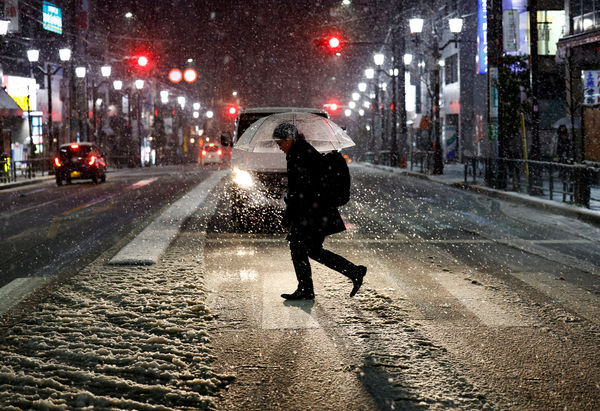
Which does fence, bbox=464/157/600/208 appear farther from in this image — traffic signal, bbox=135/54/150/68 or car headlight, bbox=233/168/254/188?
traffic signal, bbox=135/54/150/68

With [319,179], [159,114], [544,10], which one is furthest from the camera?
[159,114]

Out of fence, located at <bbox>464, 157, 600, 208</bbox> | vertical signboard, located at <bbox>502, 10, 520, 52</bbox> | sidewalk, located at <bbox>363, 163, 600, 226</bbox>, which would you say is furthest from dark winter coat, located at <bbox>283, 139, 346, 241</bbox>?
vertical signboard, located at <bbox>502, 10, 520, 52</bbox>

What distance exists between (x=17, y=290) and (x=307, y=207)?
3.52 metres

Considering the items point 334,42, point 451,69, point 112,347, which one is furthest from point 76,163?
point 451,69

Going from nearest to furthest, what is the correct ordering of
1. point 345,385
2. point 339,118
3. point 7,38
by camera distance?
1. point 345,385
2. point 7,38
3. point 339,118

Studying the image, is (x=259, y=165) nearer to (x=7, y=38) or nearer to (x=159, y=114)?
(x=7, y=38)

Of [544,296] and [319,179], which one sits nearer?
[319,179]

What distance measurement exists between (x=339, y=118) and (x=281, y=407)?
108 meters

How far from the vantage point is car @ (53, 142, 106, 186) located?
108 feet

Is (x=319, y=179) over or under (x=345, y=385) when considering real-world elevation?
over

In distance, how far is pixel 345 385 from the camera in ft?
15.5

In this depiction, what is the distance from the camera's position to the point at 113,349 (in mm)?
5602

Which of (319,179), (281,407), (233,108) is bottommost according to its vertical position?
(281,407)

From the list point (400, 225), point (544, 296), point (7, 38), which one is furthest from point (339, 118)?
point (544, 296)
